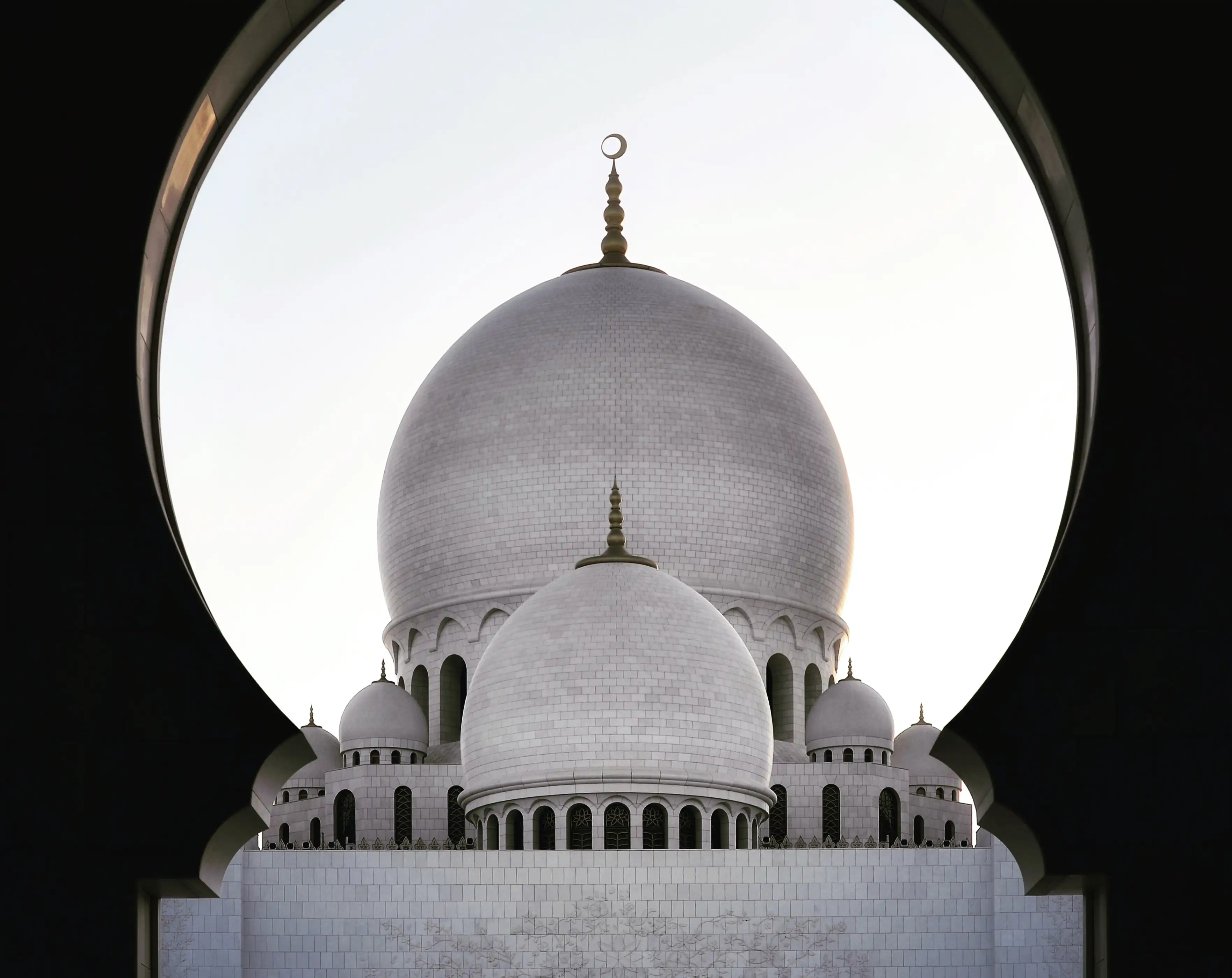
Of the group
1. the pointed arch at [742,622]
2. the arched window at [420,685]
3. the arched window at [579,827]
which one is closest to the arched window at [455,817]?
the arched window at [420,685]

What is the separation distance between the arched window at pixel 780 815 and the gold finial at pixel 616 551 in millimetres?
5626

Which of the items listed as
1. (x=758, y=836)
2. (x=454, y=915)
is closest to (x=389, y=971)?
(x=454, y=915)

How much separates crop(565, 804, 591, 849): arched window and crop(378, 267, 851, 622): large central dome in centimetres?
807

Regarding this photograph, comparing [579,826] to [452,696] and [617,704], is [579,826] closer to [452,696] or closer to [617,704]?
[617,704]

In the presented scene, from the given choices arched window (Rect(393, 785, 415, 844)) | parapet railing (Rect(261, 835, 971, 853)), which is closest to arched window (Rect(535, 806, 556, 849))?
parapet railing (Rect(261, 835, 971, 853))

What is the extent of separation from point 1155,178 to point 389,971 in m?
25.8

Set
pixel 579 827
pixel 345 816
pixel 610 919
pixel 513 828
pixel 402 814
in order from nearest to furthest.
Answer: pixel 610 919 → pixel 579 827 → pixel 513 828 → pixel 402 814 → pixel 345 816

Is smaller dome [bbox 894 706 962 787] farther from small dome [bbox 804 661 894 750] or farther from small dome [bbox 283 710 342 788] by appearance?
small dome [bbox 283 710 342 788]

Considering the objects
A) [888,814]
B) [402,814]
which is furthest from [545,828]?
[888,814]

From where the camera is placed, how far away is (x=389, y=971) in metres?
31.3

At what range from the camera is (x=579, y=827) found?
3534 cm

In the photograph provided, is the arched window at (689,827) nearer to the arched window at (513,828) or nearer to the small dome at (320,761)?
the arched window at (513,828)

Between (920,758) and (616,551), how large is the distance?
33.9ft

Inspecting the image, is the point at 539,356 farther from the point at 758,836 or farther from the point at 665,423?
the point at 758,836
